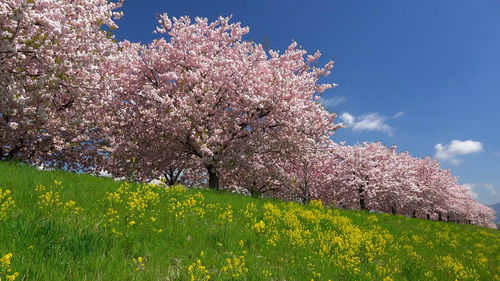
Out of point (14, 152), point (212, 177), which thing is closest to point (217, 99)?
point (212, 177)

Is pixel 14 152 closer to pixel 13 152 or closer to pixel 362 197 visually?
pixel 13 152

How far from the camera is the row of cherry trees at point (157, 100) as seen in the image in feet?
40.5

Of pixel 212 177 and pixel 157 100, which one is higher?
pixel 157 100

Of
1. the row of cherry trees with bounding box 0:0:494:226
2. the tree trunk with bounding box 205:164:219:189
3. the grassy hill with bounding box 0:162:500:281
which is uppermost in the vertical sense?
the row of cherry trees with bounding box 0:0:494:226

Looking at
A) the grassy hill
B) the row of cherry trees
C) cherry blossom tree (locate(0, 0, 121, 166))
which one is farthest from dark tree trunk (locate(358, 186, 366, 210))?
cherry blossom tree (locate(0, 0, 121, 166))

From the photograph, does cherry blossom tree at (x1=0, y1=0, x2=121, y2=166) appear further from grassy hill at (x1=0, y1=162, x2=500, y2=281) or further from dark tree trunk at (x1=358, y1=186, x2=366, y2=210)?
dark tree trunk at (x1=358, y1=186, x2=366, y2=210)

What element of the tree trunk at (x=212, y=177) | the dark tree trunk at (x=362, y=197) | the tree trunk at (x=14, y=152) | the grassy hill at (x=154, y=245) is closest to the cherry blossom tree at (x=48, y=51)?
the tree trunk at (x=14, y=152)

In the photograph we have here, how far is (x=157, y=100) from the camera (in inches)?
698

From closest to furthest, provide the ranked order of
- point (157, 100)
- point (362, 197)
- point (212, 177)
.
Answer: point (157, 100), point (212, 177), point (362, 197)

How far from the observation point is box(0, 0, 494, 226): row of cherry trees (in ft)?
40.5

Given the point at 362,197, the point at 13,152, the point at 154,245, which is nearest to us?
the point at 154,245

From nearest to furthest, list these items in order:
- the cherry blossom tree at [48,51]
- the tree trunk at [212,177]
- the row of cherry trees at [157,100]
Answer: the cherry blossom tree at [48,51] → the row of cherry trees at [157,100] → the tree trunk at [212,177]

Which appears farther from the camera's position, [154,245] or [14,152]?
[14,152]

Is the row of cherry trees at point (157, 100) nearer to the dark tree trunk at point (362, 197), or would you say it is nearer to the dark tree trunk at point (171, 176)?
the dark tree trunk at point (171, 176)
